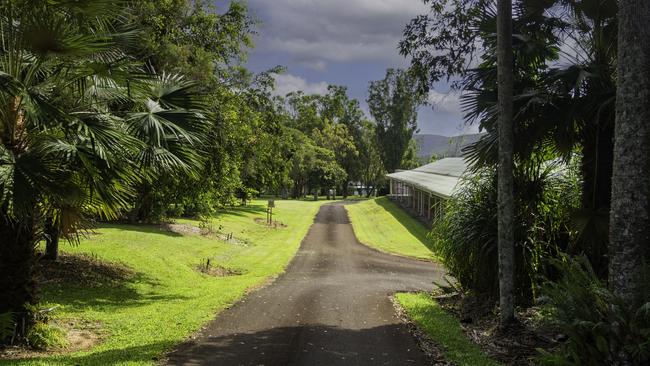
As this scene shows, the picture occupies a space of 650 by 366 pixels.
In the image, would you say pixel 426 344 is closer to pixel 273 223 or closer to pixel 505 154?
pixel 505 154

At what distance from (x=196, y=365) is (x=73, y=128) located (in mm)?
3742

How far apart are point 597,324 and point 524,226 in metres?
4.96

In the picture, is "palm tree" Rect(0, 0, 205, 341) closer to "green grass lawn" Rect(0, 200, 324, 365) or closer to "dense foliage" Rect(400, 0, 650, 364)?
"green grass lawn" Rect(0, 200, 324, 365)

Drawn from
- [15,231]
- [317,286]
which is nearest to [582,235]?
[317,286]

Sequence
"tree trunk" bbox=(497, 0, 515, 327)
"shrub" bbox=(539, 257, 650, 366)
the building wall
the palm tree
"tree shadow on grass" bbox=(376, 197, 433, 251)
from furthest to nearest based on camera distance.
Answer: the building wall < "tree shadow on grass" bbox=(376, 197, 433, 251) < "tree trunk" bbox=(497, 0, 515, 327) < the palm tree < "shrub" bbox=(539, 257, 650, 366)

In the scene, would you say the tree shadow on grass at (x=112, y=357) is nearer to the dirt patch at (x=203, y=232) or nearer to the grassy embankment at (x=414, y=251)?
the grassy embankment at (x=414, y=251)

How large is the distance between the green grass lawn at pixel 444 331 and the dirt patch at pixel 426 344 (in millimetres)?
66

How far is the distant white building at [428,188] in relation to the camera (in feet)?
100

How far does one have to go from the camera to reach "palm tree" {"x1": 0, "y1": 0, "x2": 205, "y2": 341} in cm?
702

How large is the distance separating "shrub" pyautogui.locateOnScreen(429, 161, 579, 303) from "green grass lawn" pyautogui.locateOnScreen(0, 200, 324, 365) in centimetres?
537

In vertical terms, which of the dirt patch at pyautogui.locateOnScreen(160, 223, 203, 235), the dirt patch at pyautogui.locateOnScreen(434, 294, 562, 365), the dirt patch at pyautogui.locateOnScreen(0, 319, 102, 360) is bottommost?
the dirt patch at pyautogui.locateOnScreen(0, 319, 102, 360)

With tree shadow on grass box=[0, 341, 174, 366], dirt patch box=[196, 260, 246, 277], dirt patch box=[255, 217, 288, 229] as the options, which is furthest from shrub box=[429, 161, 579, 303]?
dirt patch box=[255, 217, 288, 229]

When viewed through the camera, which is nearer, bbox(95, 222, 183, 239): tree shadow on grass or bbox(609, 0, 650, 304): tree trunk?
bbox(609, 0, 650, 304): tree trunk

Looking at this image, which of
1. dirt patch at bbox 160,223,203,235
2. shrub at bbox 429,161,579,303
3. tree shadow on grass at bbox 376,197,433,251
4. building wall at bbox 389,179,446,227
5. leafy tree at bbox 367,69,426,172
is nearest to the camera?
shrub at bbox 429,161,579,303
